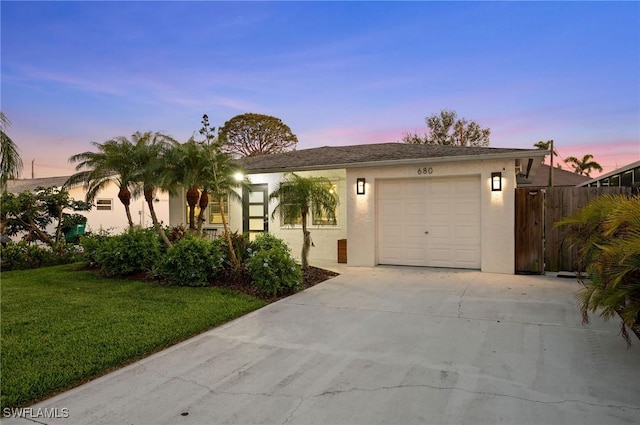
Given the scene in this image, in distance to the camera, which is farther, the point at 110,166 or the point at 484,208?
the point at 110,166

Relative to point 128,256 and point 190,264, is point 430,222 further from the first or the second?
point 128,256

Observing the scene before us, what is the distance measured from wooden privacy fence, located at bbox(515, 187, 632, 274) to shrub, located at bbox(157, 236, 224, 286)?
6.87m

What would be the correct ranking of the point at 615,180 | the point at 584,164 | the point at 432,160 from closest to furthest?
1. the point at 432,160
2. the point at 615,180
3. the point at 584,164

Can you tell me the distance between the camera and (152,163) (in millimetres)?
8586

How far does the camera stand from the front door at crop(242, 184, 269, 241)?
1212 centimetres

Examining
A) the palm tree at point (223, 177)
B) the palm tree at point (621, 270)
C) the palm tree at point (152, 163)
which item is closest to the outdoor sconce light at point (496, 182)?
the palm tree at point (621, 270)

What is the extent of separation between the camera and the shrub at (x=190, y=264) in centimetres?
736

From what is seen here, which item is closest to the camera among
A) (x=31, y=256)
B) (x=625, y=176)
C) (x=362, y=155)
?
(x=31, y=256)

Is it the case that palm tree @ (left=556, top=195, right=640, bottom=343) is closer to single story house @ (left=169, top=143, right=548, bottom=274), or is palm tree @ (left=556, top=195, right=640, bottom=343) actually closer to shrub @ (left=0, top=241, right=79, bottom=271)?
single story house @ (left=169, top=143, right=548, bottom=274)

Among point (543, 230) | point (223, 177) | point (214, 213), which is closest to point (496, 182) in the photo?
point (543, 230)

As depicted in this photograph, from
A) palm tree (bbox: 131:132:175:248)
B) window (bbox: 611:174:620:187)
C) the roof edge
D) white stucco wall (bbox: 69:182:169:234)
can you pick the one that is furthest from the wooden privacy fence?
white stucco wall (bbox: 69:182:169:234)

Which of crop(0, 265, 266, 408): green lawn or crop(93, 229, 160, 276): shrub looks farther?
crop(93, 229, 160, 276): shrub

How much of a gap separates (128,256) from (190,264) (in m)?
2.10

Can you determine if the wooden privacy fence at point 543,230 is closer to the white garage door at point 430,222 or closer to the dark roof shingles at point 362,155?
the white garage door at point 430,222
